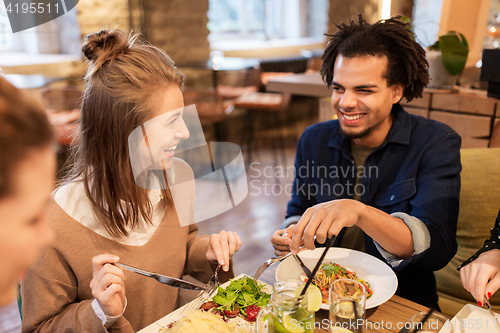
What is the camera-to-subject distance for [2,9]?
210 cm

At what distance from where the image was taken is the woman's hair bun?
0.89 m

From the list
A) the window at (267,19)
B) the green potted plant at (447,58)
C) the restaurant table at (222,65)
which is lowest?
the restaurant table at (222,65)

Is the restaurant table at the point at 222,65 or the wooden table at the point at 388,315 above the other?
the restaurant table at the point at 222,65

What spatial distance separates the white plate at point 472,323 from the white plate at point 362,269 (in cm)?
13

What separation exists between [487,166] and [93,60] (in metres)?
1.35

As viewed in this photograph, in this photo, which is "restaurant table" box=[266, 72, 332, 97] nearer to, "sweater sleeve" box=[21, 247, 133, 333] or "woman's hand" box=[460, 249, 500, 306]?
"woman's hand" box=[460, 249, 500, 306]

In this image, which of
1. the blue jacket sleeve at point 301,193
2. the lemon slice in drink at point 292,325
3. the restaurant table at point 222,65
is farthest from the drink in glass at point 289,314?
the restaurant table at point 222,65

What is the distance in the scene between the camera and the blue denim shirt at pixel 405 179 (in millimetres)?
1142

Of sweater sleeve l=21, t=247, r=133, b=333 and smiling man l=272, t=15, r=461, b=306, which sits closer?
sweater sleeve l=21, t=247, r=133, b=333

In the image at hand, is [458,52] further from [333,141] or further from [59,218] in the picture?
[59,218]

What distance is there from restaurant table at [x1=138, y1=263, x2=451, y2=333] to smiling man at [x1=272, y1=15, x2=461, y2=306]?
7.2 inches

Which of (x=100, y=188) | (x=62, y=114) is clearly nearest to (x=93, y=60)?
(x=100, y=188)

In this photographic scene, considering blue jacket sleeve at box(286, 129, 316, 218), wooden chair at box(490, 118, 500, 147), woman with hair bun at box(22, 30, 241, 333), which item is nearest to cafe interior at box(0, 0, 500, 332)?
wooden chair at box(490, 118, 500, 147)

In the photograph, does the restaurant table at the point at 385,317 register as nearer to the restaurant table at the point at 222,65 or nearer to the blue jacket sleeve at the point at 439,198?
the blue jacket sleeve at the point at 439,198
